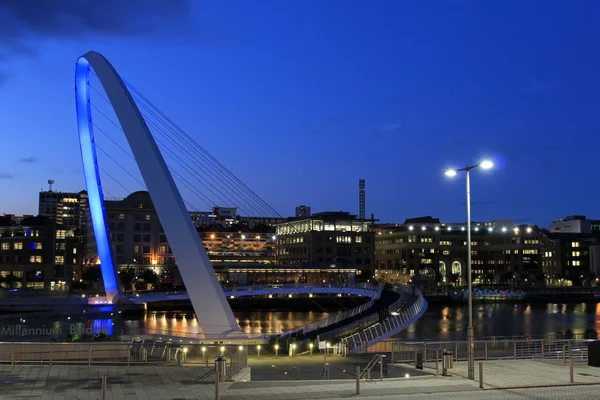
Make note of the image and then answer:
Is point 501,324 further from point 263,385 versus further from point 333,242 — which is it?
point 333,242

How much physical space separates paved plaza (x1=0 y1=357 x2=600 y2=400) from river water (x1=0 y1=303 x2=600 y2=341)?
28.8 meters

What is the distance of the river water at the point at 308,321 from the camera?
2227 inches

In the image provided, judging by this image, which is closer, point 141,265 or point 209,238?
point 141,265

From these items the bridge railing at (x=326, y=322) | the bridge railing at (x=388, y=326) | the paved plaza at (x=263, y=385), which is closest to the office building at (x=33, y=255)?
the bridge railing at (x=326, y=322)

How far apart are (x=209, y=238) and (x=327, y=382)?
147043 millimetres

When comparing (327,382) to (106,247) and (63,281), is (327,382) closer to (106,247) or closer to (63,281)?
(106,247)

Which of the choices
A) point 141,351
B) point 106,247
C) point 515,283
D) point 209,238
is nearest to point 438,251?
point 515,283

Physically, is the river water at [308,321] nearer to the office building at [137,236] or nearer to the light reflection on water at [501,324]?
A: the light reflection on water at [501,324]

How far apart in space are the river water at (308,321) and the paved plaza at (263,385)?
2884 centimetres

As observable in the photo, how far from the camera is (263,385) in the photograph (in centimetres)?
1627

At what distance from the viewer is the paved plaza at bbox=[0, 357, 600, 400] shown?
14.9 meters

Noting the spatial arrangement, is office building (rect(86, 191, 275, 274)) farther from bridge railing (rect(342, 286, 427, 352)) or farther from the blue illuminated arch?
bridge railing (rect(342, 286, 427, 352))

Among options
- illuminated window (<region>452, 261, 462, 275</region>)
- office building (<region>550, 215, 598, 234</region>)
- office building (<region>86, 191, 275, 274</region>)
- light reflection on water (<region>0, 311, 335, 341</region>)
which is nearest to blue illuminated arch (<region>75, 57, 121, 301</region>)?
light reflection on water (<region>0, 311, 335, 341</region>)

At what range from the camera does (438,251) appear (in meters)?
143
